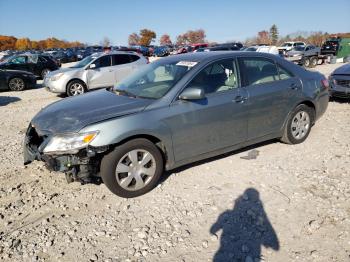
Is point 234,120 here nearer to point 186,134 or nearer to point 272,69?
point 186,134

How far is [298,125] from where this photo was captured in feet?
17.2

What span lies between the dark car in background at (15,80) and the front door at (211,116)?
11.9 metres

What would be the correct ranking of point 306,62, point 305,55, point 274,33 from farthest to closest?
point 274,33 → point 306,62 → point 305,55

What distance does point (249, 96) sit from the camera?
14.5 ft

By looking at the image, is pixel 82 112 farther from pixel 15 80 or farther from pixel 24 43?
pixel 24 43

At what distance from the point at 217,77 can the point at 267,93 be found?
87 cm

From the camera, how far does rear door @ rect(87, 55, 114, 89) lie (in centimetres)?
1106

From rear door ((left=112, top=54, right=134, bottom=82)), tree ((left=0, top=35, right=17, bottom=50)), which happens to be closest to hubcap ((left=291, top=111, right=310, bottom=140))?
rear door ((left=112, top=54, right=134, bottom=82))

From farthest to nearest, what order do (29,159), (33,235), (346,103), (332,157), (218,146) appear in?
1. (346,103)
2. (332,157)
3. (218,146)
4. (29,159)
5. (33,235)

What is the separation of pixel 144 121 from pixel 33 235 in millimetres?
1669

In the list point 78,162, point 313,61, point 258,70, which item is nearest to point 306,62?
point 313,61

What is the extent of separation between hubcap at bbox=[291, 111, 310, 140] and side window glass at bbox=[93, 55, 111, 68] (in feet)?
26.4

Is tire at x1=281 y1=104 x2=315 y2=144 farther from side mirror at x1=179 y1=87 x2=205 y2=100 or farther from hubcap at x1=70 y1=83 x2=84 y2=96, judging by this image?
hubcap at x1=70 y1=83 x2=84 y2=96

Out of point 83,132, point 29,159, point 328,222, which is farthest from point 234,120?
point 29,159
